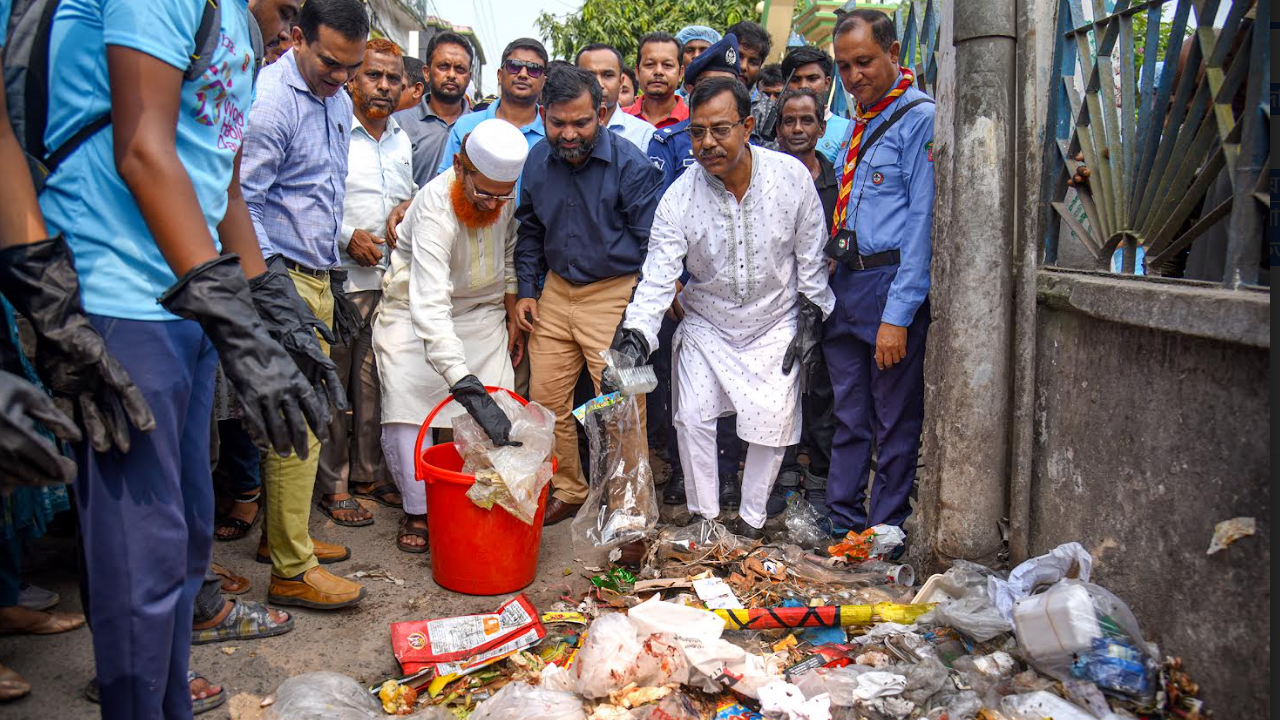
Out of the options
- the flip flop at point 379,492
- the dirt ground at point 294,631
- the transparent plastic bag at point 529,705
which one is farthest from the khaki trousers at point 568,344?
the transparent plastic bag at point 529,705

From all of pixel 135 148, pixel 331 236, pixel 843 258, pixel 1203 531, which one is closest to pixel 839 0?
pixel 843 258

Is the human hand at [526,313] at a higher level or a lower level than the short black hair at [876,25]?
lower

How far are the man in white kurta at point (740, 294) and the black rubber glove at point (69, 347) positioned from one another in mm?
2195

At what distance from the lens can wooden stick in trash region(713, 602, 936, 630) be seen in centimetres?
298

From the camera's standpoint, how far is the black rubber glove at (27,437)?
138 cm

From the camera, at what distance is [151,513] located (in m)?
1.73

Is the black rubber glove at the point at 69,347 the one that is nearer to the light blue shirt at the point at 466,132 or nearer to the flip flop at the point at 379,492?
the flip flop at the point at 379,492

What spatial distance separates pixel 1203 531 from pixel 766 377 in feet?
6.00

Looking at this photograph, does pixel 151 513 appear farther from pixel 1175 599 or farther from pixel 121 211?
pixel 1175 599

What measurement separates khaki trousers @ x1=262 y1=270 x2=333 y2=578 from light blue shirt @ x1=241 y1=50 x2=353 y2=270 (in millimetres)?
759

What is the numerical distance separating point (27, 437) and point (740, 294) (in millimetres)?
2831

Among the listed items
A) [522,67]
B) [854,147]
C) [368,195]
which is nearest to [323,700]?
[368,195]

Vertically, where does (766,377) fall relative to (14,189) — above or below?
below

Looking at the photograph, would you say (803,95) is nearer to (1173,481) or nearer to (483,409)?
(483,409)
